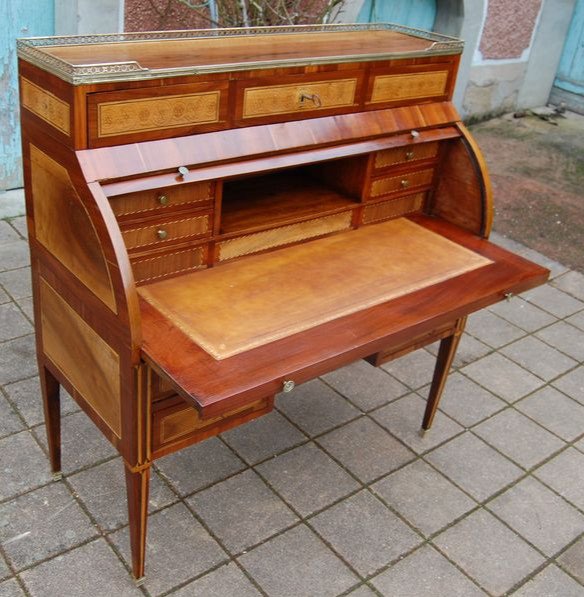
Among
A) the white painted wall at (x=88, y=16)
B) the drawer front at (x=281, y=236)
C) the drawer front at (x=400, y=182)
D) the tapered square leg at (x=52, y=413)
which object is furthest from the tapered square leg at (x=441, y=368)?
the white painted wall at (x=88, y=16)

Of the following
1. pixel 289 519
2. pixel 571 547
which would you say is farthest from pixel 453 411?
pixel 289 519

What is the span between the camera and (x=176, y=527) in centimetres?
302

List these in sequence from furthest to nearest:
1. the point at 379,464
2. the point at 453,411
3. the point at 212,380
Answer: the point at 453,411 < the point at 379,464 < the point at 212,380

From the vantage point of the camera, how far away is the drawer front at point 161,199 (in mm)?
2328

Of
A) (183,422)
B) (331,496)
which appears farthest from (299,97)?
(331,496)

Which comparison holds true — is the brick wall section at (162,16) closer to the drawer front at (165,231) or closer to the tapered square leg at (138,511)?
the drawer front at (165,231)

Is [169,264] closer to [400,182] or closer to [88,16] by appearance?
[400,182]

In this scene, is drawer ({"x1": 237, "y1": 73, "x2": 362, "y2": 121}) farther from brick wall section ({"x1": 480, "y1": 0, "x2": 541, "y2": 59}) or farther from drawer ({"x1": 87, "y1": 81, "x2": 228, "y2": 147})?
brick wall section ({"x1": 480, "y1": 0, "x2": 541, "y2": 59})

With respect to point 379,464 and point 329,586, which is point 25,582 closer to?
point 329,586

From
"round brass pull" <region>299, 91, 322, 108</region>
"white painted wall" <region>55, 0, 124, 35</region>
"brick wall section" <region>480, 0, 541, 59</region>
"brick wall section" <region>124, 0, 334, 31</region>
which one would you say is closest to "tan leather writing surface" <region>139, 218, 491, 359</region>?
"round brass pull" <region>299, 91, 322, 108</region>

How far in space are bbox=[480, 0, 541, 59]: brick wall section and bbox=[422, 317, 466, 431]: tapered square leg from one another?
16.8 feet

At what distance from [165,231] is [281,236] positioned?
56 centimetres

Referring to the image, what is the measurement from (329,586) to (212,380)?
1193mm

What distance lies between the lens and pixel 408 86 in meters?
2.98
